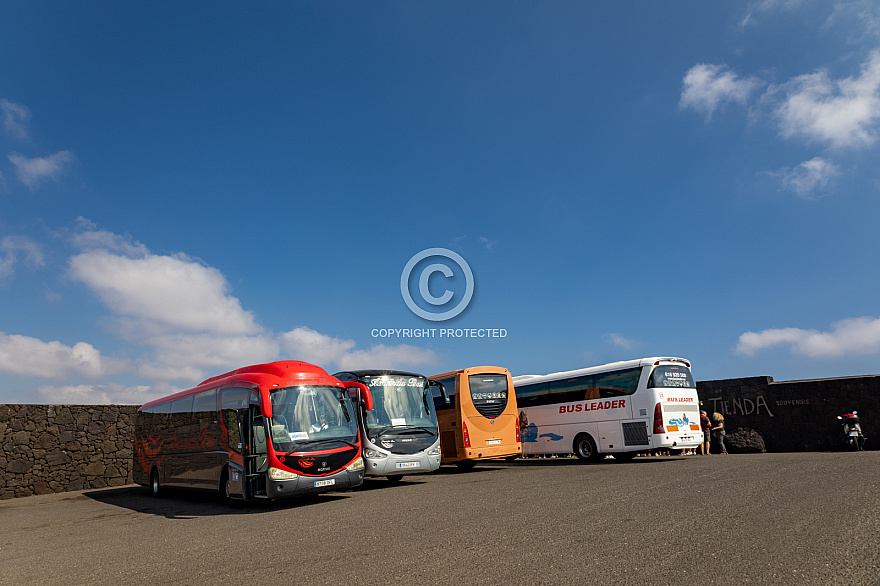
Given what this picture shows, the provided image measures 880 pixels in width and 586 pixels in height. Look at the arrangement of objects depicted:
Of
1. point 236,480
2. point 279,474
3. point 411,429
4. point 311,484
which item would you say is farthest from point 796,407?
point 236,480

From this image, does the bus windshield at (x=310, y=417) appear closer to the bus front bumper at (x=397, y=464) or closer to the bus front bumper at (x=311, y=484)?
the bus front bumper at (x=311, y=484)

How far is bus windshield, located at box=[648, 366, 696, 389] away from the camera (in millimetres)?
18266

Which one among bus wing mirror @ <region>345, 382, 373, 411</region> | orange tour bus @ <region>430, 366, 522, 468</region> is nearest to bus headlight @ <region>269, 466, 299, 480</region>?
bus wing mirror @ <region>345, 382, 373, 411</region>

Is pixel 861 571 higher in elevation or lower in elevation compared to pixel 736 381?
lower

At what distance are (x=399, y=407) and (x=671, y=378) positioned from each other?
861 centimetres

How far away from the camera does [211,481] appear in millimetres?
13836

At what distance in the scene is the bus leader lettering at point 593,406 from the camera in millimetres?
19094

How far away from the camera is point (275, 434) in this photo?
39.5 ft

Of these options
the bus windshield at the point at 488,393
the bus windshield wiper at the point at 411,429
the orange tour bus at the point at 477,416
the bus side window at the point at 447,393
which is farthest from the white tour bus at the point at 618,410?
the bus windshield wiper at the point at 411,429

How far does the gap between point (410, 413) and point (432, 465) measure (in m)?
1.43

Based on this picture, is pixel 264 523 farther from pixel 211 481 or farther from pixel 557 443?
pixel 557 443

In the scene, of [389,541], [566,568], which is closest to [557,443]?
[389,541]

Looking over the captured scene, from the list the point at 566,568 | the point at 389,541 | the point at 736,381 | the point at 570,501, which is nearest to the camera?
the point at 566,568

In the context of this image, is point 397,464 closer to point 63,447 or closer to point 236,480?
point 236,480
